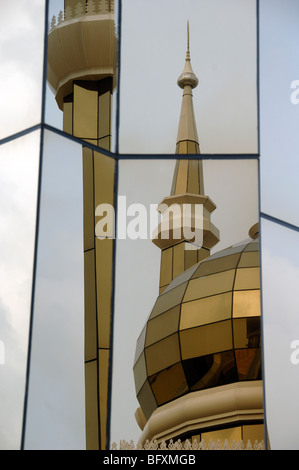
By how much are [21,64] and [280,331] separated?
458cm

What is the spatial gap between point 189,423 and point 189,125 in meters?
3.66

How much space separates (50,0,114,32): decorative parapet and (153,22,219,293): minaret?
5.98 feet

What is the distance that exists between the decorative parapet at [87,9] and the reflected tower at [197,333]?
5.15 feet

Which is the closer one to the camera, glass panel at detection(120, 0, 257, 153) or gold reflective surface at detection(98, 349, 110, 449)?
gold reflective surface at detection(98, 349, 110, 449)

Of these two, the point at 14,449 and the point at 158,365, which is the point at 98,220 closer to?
the point at 158,365

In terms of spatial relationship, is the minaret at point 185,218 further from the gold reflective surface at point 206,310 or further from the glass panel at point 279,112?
the glass panel at point 279,112

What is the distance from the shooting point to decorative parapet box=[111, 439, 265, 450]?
50.1 ft

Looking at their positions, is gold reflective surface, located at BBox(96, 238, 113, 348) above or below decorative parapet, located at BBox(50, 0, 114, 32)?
below

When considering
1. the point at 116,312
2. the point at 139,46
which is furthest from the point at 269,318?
the point at 139,46

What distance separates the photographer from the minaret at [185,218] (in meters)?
16.1

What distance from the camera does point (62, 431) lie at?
15109 mm

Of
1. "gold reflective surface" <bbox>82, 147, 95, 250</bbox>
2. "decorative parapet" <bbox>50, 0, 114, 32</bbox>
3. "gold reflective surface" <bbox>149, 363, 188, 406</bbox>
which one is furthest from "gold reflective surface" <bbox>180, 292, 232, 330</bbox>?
"decorative parapet" <bbox>50, 0, 114, 32</bbox>

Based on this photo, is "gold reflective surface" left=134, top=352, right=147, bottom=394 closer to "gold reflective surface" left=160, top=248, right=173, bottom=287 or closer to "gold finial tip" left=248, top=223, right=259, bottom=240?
"gold reflective surface" left=160, top=248, right=173, bottom=287

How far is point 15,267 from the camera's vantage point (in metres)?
15.7
